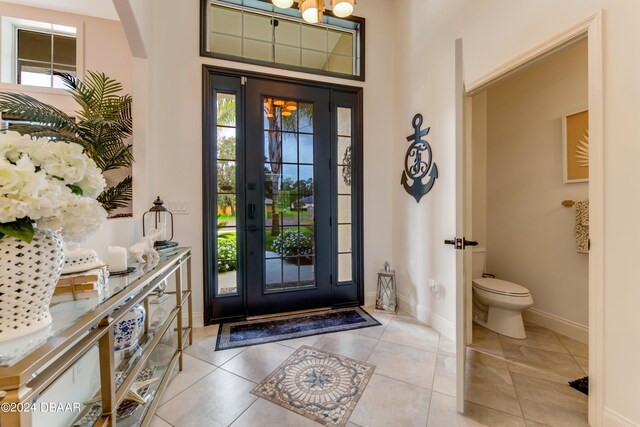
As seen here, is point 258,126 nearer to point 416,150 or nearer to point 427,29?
point 416,150

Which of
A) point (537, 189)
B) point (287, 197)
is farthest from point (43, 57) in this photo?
point (537, 189)

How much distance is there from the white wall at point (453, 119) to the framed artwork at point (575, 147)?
3.58 feet

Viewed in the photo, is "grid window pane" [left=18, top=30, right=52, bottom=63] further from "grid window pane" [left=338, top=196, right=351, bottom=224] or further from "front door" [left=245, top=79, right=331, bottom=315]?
"grid window pane" [left=338, top=196, right=351, bottom=224]

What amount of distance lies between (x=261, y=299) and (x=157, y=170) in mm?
1601

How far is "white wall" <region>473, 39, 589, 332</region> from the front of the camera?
94.0 inches

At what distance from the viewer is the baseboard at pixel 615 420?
1.29 meters

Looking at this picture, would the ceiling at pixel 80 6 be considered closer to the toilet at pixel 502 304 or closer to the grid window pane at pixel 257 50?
the grid window pane at pixel 257 50

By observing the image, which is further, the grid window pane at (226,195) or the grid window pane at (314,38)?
the grid window pane at (314,38)

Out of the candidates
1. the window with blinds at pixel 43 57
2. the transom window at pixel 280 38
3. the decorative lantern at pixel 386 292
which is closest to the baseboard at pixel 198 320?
the decorative lantern at pixel 386 292

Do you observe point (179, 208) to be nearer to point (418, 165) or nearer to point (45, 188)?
point (45, 188)

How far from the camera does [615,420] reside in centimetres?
132

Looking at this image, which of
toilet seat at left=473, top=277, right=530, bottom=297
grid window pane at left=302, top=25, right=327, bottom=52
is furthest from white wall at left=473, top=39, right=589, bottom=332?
grid window pane at left=302, top=25, right=327, bottom=52

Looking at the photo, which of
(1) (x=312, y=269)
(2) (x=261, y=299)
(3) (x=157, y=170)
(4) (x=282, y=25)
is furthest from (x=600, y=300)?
(4) (x=282, y=25)

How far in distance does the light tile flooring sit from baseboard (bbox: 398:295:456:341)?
0.09 m
